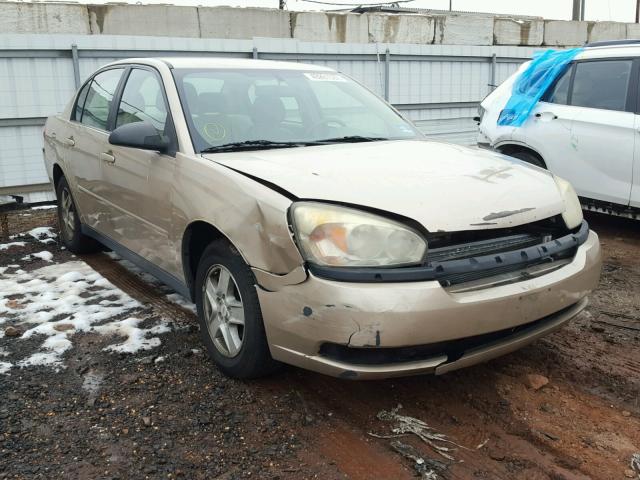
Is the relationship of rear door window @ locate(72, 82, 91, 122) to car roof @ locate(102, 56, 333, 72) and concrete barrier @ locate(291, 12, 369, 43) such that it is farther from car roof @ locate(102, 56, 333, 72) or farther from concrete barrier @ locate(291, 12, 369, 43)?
concrete barrier @ locate(291, 12, 369, 43)

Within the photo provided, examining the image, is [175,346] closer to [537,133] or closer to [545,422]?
[545,422]

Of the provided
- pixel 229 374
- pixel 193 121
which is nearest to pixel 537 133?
pixel 193 121

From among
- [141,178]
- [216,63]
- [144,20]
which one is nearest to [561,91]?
[216,63]

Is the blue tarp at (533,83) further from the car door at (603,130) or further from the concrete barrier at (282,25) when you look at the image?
the concrete barrier at (282,25)

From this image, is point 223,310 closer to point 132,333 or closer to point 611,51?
point 132,333

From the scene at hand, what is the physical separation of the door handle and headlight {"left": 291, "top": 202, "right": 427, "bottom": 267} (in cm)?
214

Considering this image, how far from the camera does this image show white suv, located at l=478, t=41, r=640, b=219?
5.76m

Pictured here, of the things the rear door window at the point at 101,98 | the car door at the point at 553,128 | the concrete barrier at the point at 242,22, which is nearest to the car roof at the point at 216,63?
the rear door window at the point at 101,98

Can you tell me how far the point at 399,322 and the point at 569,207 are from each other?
1.32 meters

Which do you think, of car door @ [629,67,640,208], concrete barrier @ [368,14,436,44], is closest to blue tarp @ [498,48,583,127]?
car door @ [629,67,640,208]

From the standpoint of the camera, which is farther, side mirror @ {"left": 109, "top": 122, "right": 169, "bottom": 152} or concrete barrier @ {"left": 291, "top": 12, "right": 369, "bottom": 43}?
concrete barrier @ {"left": 291, "top": 12, "right": 369, "bottom": 43}

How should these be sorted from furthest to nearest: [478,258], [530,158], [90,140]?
[530,158]
[90,140]
[478,258]

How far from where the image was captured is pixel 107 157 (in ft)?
14.3

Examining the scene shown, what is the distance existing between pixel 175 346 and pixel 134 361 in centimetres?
27
